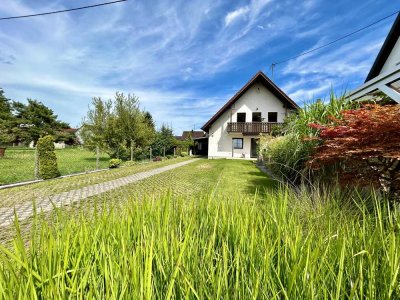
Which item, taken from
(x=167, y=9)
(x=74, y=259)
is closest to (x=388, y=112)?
(x=74, y=259)

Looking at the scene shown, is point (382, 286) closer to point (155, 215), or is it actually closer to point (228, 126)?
point (155, 215)

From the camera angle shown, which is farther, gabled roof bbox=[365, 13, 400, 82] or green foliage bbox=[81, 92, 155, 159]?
green foliage bbox=[81, 92, 155, 159]

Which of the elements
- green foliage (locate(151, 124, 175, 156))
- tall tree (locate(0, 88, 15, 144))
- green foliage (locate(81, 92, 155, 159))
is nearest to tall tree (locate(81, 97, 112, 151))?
green foliage (locate(81, 92, 155, 159))

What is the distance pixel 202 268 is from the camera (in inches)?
59.2

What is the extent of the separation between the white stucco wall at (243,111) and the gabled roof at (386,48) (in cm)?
1121

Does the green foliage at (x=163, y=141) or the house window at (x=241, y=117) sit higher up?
the house window at (x=241, y=117)

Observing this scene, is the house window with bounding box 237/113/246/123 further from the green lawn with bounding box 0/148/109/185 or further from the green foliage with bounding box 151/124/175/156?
the green lawn with bounding box 0/148/109/185

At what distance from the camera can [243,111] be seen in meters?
26.7

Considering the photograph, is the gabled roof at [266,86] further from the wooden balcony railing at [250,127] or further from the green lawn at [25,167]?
the green lawn at [25,167]

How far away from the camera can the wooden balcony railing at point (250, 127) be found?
25639 millimetres

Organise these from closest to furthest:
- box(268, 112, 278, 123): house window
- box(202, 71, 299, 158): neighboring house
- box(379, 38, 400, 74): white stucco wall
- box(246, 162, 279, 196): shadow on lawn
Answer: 1. box(246, 162, 279, 196): shadow on lawn
2. box(379, 38, 400, 74): white stucco wall
3. box(202, 71, 299, 158): neighboring house
4. box(268, 112, 278, 123): house window

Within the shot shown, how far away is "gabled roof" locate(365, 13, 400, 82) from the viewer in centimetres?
1228

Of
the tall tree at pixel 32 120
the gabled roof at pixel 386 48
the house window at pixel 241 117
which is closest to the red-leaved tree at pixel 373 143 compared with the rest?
the gabled roof at pixel 386 48

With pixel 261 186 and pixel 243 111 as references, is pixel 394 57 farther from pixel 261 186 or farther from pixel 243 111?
pixel 243 111
